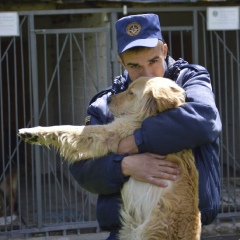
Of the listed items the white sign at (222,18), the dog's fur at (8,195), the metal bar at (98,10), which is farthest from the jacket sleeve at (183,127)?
the dog's fur at (8,195)

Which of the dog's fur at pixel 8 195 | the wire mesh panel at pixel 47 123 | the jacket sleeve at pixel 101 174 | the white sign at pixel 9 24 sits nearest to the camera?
the jacket sleeve at pixel 101 174

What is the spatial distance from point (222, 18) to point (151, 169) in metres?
4.76

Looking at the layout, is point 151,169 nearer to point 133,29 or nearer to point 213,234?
point 133,29

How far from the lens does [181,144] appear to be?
2.74 meters

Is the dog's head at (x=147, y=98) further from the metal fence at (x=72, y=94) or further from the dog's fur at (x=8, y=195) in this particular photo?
the dog's fur at (x=8, y=195)

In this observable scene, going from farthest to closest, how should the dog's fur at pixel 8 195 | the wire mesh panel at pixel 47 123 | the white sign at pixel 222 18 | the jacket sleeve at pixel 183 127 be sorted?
the dog's fur at pixel 8 195 → the white sign at pixel 222 18 → the wire mesh panel at pixel 47 123 → the jacket sleeve at pixel 183 127

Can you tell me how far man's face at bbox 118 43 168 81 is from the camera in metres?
2.99

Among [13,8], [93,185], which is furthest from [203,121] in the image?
[13,8]

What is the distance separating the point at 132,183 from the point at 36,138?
22.4 inches

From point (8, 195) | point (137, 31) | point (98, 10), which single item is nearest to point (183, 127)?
point (137, 31)

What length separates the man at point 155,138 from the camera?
9.02ft

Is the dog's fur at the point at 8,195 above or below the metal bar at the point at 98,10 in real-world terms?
below

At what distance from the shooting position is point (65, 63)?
10039mm

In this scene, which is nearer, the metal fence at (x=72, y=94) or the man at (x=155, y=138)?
the man at (x=155, y=138)
